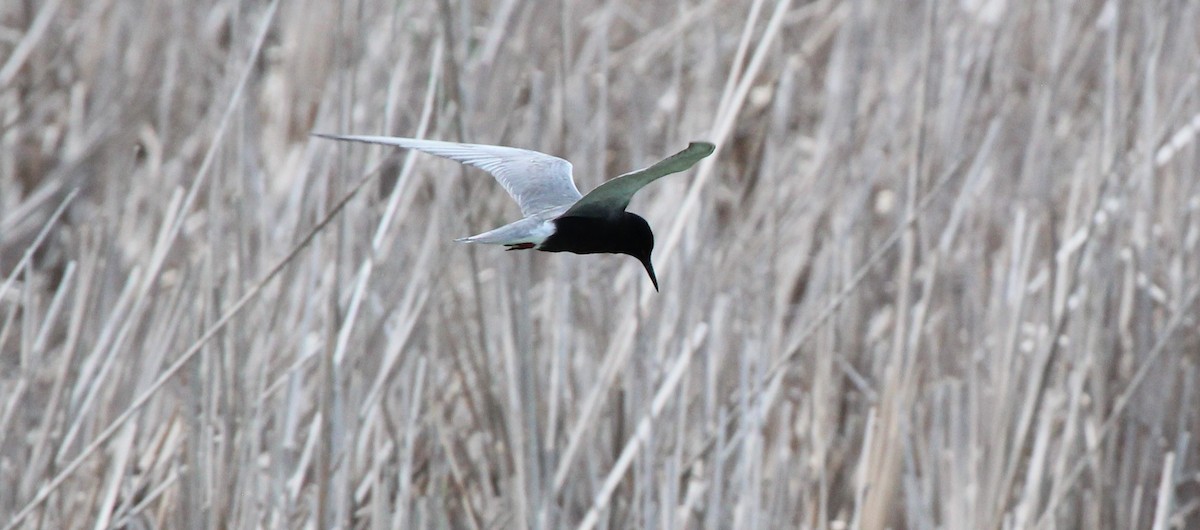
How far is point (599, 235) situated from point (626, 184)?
93mm

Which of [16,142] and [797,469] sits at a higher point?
[16,142]

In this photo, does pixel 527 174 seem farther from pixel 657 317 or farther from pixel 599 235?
pixel 657 317

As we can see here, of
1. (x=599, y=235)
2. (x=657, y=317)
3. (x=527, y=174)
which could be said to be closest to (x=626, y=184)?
(x=599, y=235)

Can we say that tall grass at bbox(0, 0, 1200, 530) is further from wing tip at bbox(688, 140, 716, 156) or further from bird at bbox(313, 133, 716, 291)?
wing tip at bbox(688, 140, 716, 156)

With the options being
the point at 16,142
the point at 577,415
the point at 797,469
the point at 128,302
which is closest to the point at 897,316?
the point at 797,469

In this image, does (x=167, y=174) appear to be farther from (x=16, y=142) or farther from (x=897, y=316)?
(x=897, y=316)

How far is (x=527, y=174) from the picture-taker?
1.18 meters

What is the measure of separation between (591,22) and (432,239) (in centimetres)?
114

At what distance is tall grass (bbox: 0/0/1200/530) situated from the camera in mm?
1427

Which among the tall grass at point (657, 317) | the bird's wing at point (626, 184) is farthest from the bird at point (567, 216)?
the tall grass at point (657, 317)

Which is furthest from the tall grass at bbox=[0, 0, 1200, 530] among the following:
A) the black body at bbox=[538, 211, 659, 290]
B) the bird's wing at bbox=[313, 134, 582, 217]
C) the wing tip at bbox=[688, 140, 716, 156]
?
the wing tip at bbox=[688, 140, 716, 156]

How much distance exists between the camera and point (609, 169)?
2.56 meters

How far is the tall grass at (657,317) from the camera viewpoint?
1427 millimetres

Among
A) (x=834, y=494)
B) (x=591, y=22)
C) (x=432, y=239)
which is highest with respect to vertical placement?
(x=591, y=22)
